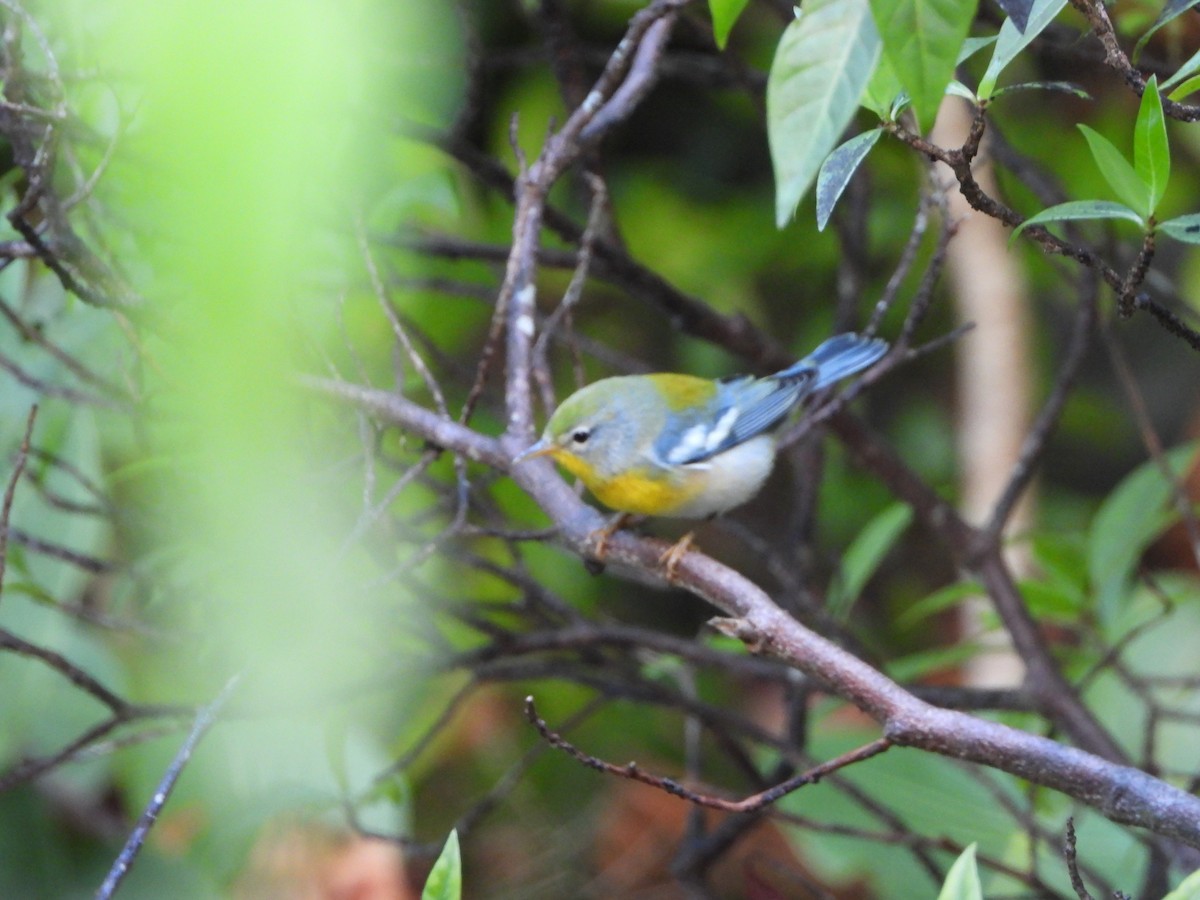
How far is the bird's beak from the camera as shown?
5.25ft

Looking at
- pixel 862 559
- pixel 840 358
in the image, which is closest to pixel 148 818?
pixel 840 358

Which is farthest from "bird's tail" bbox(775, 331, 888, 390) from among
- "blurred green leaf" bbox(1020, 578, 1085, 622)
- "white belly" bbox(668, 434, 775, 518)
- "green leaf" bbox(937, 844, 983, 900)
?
"green leaf" bbox(937, 844, 983, 900)

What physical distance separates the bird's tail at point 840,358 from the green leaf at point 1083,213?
3.78ft

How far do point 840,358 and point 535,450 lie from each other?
79 cm

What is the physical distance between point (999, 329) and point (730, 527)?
4.70 ft

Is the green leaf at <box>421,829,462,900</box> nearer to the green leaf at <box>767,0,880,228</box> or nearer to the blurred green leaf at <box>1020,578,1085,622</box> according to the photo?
the green leaf at <box>767,0,880,228</box>

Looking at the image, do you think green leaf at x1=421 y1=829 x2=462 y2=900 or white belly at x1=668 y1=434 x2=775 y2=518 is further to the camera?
white belly at x1=668 y1=434 x2=775 y2=518

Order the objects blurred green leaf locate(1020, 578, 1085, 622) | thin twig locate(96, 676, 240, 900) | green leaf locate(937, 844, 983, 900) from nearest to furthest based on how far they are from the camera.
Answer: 1. green leaf locate(937, 844, 983, 900)
2. thin twig locate(96, 676, 240, 900)
3. blurred green leaf locate(1020, 578, 1085, 622)

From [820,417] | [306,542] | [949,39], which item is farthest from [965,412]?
[306,542]

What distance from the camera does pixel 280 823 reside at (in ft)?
9.65

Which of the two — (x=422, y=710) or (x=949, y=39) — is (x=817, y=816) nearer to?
(x=422, y=710)

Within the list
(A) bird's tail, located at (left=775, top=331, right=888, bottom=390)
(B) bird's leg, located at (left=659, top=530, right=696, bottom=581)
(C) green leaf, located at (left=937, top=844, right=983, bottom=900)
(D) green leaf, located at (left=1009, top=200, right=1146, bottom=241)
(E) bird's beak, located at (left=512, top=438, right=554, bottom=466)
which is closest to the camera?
(C) green leaf, located at (left=937, top=844, right=983, bottom=900)

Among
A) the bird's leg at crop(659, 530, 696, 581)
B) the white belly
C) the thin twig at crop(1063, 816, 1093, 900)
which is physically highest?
the white belly

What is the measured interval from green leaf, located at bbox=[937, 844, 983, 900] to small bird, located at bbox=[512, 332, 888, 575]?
4.09 ft
